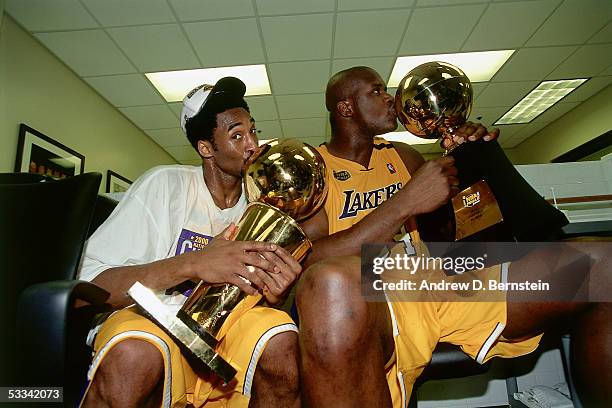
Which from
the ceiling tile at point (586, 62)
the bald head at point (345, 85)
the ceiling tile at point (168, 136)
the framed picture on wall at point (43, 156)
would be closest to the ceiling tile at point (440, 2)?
the ceiling tile at point (586, 62)

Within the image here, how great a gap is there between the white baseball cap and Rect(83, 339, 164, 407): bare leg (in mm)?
637

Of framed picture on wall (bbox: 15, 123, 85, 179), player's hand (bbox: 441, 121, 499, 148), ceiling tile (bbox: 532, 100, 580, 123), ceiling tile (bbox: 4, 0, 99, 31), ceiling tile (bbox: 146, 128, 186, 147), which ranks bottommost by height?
player's hand (bbox: 441, 121, 499, 148)

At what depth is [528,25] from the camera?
2885mm

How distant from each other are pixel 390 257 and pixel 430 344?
0.62 ft

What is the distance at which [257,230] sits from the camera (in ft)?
2.37

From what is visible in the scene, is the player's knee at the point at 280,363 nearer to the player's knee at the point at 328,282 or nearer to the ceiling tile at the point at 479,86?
the player's knee at the point at 328,282

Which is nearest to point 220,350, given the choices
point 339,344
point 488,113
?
point 339,344

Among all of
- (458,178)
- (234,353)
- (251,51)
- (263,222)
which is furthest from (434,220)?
(251,51)

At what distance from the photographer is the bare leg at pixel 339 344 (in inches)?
20.3

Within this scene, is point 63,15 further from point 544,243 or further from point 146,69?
point 544,243

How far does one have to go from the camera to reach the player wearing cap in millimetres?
618

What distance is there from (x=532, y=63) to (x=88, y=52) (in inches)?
158

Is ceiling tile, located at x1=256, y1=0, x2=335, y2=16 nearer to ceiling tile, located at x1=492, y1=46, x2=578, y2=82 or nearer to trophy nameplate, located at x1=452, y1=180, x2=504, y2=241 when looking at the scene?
ceiling tile, located at x1=492, y1=46, x2=578, y2=82

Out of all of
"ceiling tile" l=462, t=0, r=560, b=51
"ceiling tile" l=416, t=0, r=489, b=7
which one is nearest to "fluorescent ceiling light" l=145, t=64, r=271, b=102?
"ceiling tile" l=416, t=0, r=489, b=7
